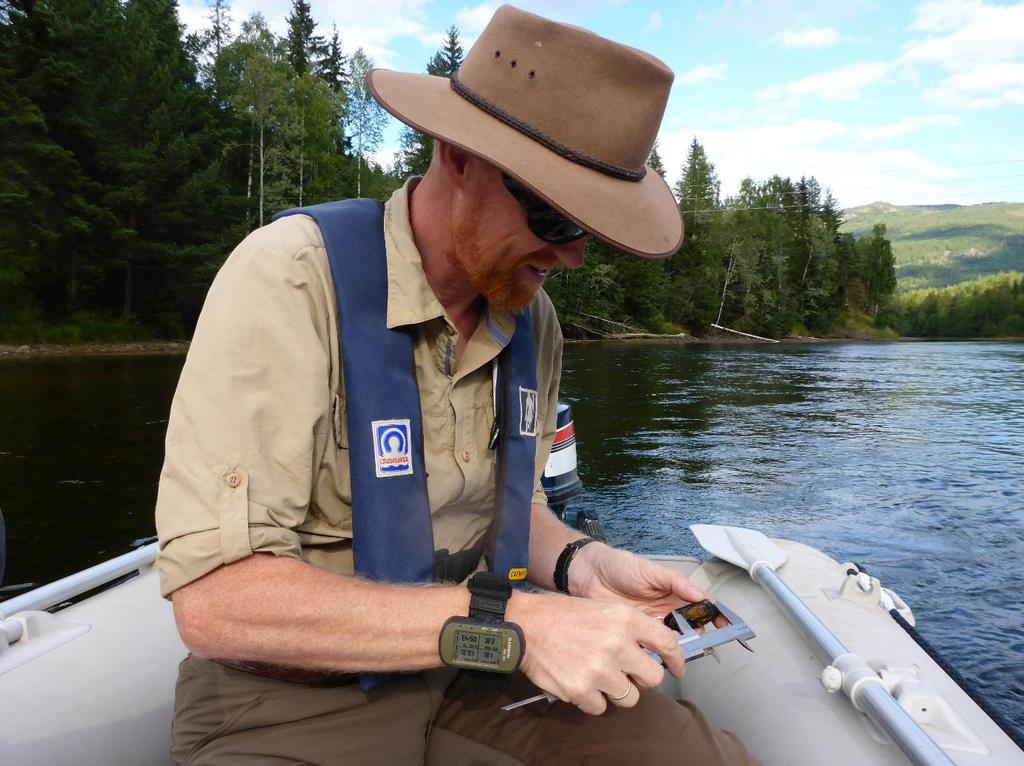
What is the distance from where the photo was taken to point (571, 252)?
156cm

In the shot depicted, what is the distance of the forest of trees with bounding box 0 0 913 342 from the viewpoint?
25.8 metres

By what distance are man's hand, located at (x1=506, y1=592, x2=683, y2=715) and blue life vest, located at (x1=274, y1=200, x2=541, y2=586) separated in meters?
0.27

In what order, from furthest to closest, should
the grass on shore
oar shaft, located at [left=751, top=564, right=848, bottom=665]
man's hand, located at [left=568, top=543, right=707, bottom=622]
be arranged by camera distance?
the grass on shore
oar shaft, located at [left=751, top=564, right=848, bottom=665]
man's hand, located at [left=568, top=543, right=707, bottom=622]

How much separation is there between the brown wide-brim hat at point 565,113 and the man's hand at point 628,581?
0.78 metres

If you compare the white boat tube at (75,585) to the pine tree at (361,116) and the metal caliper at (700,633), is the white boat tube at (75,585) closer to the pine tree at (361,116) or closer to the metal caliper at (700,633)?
the metal caliper at (700,633)

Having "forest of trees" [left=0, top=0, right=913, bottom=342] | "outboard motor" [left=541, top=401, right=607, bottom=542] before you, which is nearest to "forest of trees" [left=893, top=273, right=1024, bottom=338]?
"forest of trees" [left=0, top=0, right=913, bottom=342]

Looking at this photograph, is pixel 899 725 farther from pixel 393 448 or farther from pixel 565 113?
pixel 565 113

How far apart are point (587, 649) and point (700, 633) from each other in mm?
362

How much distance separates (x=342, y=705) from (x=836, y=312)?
70.8 m

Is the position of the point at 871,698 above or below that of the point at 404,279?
below

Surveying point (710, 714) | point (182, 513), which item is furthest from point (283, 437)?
point (710, 714)

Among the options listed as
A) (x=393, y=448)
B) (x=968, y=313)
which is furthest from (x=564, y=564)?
(x=968, y=313)

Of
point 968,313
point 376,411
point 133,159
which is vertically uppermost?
point 133,159

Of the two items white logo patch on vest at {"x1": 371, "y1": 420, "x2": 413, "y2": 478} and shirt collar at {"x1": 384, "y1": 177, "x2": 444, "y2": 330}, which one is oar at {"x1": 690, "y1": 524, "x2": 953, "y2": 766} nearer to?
white logo patch on vest at {"x1": 371, "y1": 420, "x2": 413, "y2": 478}
